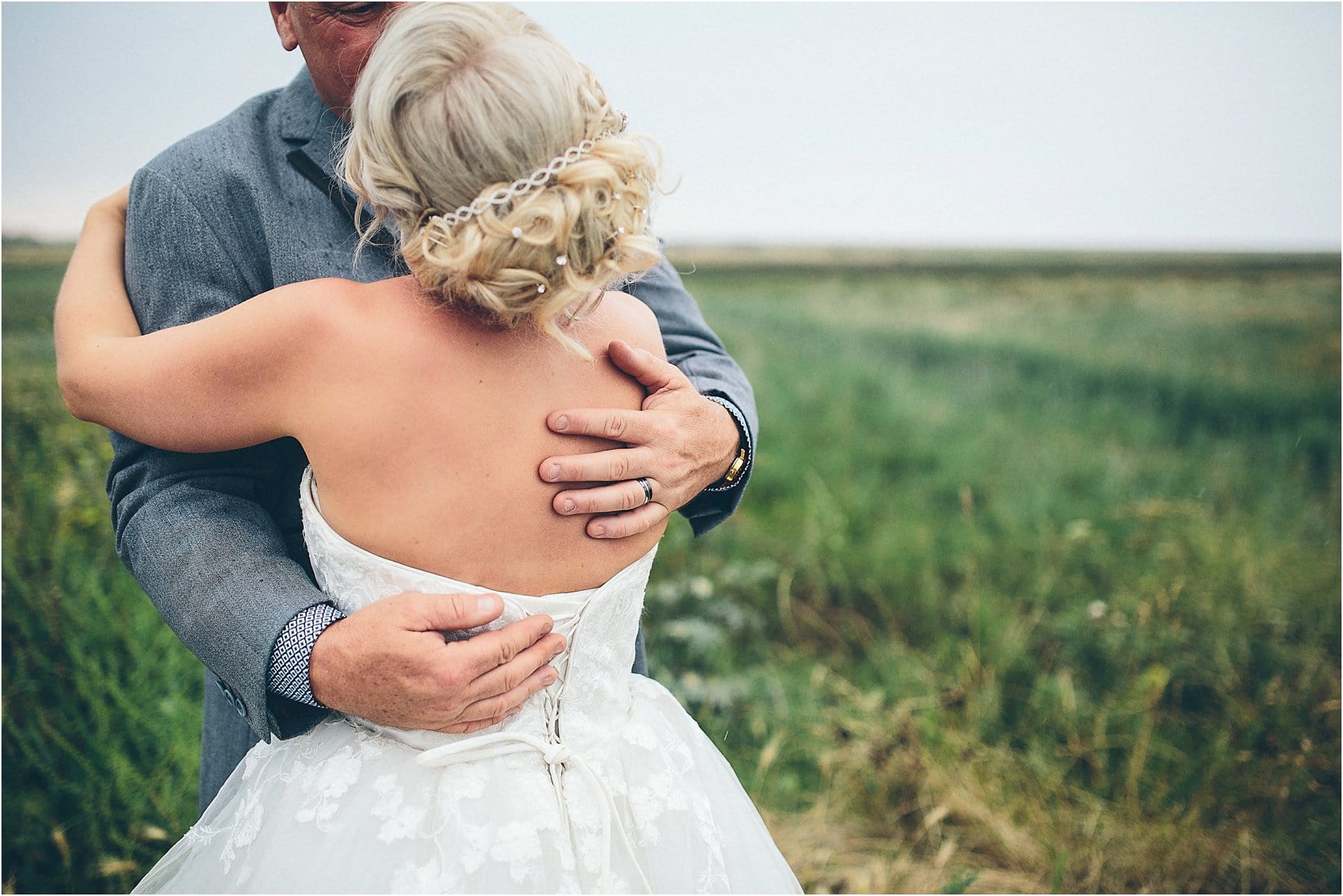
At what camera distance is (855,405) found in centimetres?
620

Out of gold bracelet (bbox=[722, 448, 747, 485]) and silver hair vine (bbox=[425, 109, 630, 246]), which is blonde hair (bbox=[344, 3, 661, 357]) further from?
gold bracelet (bbox=[722, 448, 747, 485])

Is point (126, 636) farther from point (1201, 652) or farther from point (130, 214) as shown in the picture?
point (1201, 652)

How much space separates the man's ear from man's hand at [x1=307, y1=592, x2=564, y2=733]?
113 centimetres

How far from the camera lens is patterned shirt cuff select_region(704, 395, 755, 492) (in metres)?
1.86

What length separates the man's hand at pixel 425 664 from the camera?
4.17 feet

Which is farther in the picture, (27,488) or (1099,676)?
(1099,676)

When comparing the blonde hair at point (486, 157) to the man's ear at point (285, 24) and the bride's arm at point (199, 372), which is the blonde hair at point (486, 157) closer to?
the bride's arm at point (199, 372)

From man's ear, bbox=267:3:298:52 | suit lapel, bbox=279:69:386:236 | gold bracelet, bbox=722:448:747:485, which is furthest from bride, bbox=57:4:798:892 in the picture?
gold bracelet, bbox=722:448:747:485

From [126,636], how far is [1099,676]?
3834 millimetres

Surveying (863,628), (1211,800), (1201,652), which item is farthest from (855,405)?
(1211,800)

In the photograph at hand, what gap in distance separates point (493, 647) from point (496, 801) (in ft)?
0.82

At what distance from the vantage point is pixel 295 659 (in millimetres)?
1364

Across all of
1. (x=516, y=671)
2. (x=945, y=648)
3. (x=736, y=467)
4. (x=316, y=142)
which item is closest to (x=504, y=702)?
(x=516, y=671)

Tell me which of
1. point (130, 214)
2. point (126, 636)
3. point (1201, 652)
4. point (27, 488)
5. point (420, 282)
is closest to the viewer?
point (420, 282)
